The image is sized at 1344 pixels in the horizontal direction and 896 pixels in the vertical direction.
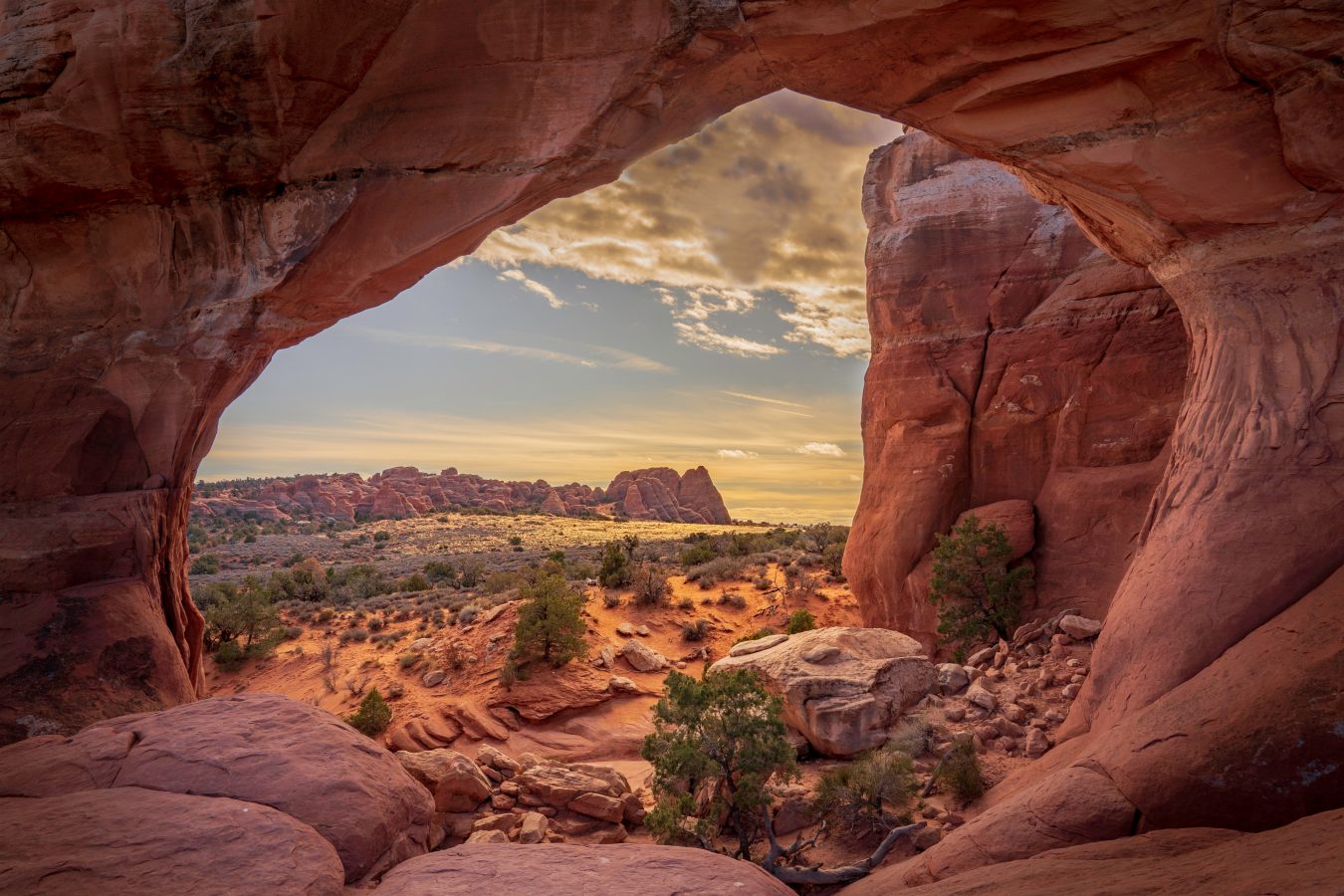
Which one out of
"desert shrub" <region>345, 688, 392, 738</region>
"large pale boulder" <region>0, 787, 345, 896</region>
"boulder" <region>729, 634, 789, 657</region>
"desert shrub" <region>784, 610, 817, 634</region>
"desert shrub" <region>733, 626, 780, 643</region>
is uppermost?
"large pale boulder" <region>0, 787, 345, 896</region>

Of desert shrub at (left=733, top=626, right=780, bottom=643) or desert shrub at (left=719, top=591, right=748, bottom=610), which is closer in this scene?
desert shrub at (left=733, top=626, right=780, bottom=643)

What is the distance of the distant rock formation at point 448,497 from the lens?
241 ft

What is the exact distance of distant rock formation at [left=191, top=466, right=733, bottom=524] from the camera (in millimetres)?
73438

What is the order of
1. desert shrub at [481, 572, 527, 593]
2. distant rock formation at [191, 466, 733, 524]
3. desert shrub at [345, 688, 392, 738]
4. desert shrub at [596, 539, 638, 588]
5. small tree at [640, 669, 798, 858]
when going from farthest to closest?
distant rock formation at [191, 466, 733, 524], desert shrub at [481, 572, 527, 593], desert shrub at [596, 539, 638, 588], desert shrub at [345, 688, 392, 738], small tree at [640, 669, 798, 858]

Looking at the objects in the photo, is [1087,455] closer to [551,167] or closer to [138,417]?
[551,167]

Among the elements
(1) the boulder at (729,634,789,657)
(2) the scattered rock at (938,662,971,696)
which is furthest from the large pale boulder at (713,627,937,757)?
(1) the boulder at (729,634,789,657)

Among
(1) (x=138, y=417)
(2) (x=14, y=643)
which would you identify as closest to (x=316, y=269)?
(1) (x=138, y=417)

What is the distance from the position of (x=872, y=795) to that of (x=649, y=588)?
1476 centimetres

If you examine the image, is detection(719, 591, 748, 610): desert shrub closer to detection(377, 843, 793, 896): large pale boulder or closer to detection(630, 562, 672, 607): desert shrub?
detection(630, 562, 672, 607): desert shrub

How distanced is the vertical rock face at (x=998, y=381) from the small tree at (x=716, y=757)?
427 inches

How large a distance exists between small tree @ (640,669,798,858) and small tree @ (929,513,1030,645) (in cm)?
839

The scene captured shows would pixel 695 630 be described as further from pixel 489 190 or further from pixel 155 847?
pixel 155 847

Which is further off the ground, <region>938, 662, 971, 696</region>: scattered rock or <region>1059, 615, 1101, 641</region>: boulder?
<region>1059, 615, 1101, 641</region>: boulder

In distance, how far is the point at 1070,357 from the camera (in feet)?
53.2
